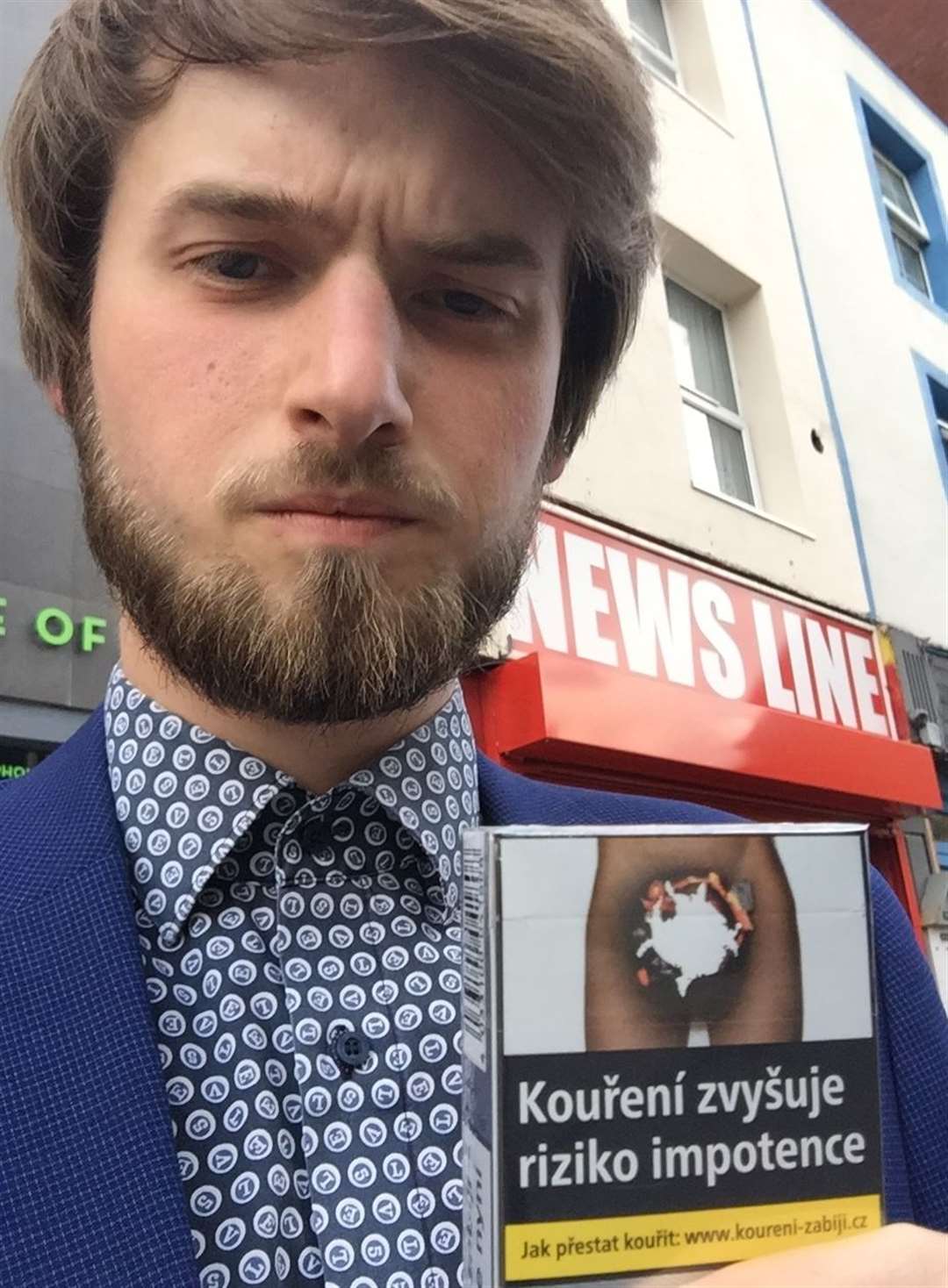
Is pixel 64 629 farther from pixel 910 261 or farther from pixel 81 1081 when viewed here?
pixel 910 261

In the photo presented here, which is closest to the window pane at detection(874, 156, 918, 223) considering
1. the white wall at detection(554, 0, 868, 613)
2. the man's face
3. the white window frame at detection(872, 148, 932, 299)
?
the white window frame at detection(872, 148, 932, 299)

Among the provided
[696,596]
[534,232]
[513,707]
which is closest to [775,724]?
[696,596]

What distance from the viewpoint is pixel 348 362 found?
2.51 feet

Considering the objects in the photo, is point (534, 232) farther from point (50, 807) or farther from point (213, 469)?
point (50, 807)

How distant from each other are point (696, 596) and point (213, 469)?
3.64m

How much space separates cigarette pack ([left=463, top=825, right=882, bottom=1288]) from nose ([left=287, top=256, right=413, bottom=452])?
1.29ft

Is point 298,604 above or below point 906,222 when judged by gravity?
below

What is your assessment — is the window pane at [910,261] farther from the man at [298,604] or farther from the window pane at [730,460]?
the man at [298,604]

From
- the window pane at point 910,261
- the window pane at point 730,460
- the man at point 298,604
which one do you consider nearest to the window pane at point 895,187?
the window pane at point 910,261

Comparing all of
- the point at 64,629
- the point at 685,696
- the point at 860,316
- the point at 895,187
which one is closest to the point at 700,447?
the point at 685,696

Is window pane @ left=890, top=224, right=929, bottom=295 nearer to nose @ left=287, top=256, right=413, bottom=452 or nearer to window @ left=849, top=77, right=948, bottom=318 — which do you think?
window @ left=849, top=77, right=948, bottom=318

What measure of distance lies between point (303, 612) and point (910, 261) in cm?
786

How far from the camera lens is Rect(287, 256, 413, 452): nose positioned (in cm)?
76

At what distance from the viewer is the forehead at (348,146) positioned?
0.82m
